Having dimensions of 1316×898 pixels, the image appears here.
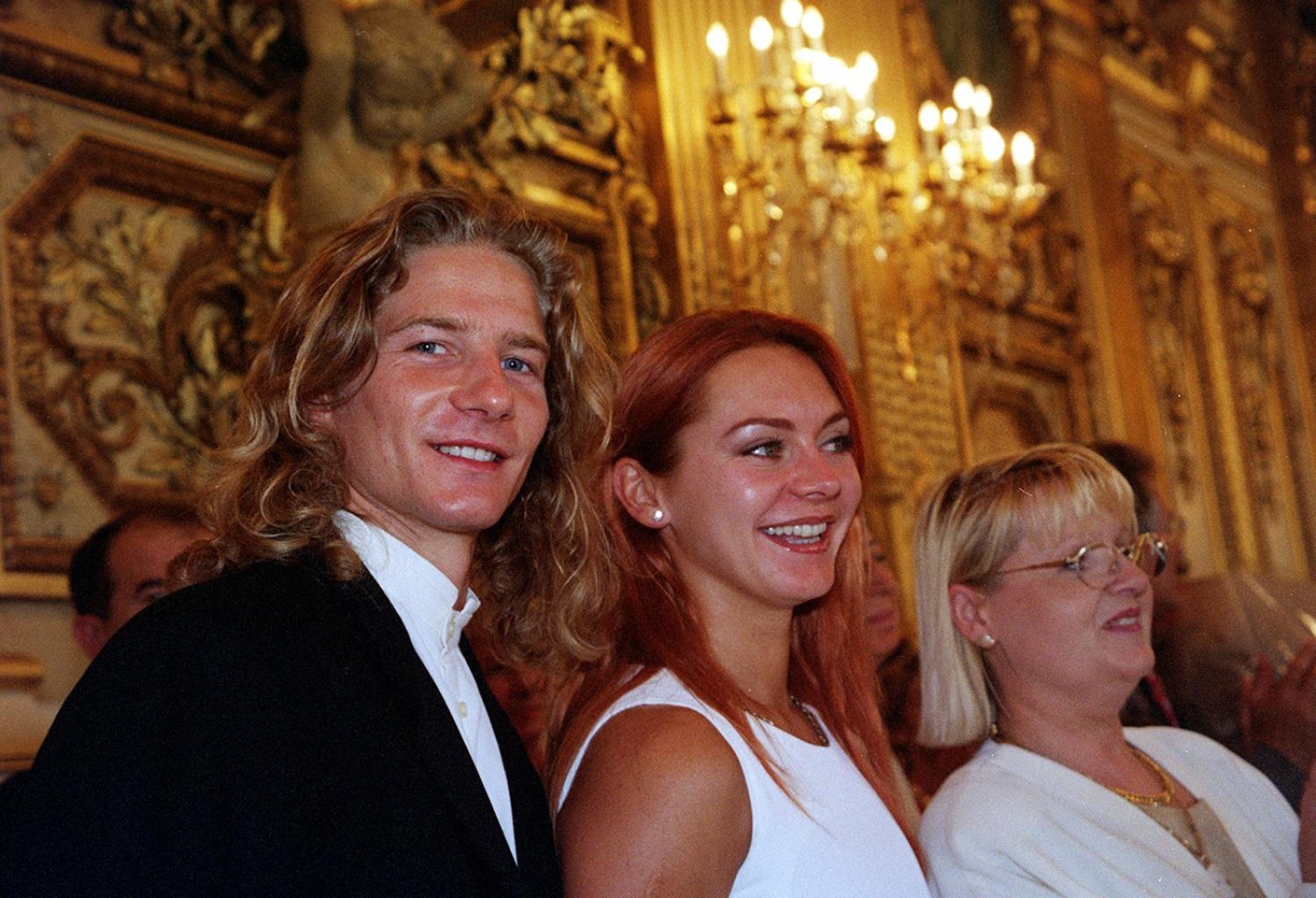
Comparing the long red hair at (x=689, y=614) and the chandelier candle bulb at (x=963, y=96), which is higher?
the chandelier candle bulb at (x=963, y=96)

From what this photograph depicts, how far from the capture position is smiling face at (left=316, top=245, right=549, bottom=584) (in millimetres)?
2031

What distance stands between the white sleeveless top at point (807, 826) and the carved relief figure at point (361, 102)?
2276 mm

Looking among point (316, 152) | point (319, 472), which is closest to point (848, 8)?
point (316, 152)

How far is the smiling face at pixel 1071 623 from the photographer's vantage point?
8.80 feet

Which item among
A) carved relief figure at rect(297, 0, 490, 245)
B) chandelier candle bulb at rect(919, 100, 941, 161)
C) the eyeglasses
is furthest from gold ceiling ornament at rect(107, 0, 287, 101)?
chandelier candle bulb at rect(919, 100, 941, 161)

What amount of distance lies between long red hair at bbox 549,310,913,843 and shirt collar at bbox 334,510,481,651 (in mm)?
328

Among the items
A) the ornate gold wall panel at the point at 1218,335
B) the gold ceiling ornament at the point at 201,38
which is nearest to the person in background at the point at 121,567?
the gold ceiling ornament at the point at 201,38

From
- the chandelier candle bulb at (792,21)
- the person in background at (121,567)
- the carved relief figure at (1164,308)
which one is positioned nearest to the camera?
the person in background at (121,567)

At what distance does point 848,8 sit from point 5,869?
20.1 feet

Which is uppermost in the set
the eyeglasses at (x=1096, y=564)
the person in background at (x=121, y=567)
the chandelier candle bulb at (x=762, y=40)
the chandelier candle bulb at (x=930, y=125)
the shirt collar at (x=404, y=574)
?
the chandelier candle bulb at (x=762, y=40)

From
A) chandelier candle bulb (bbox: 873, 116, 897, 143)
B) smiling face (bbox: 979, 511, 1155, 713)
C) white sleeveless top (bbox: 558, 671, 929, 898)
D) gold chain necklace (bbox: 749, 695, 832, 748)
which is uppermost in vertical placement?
chandelier candle bulb (bbox: 873, 116, 897, 143)

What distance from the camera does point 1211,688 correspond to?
3.66m

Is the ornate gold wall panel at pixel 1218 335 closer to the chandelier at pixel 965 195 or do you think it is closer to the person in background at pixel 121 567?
the chandelier at pixel 965 195

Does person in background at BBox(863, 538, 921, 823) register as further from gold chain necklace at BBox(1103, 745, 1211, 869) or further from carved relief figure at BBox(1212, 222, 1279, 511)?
carved relief figure at BBox(1212, 222, 1279, 511)
